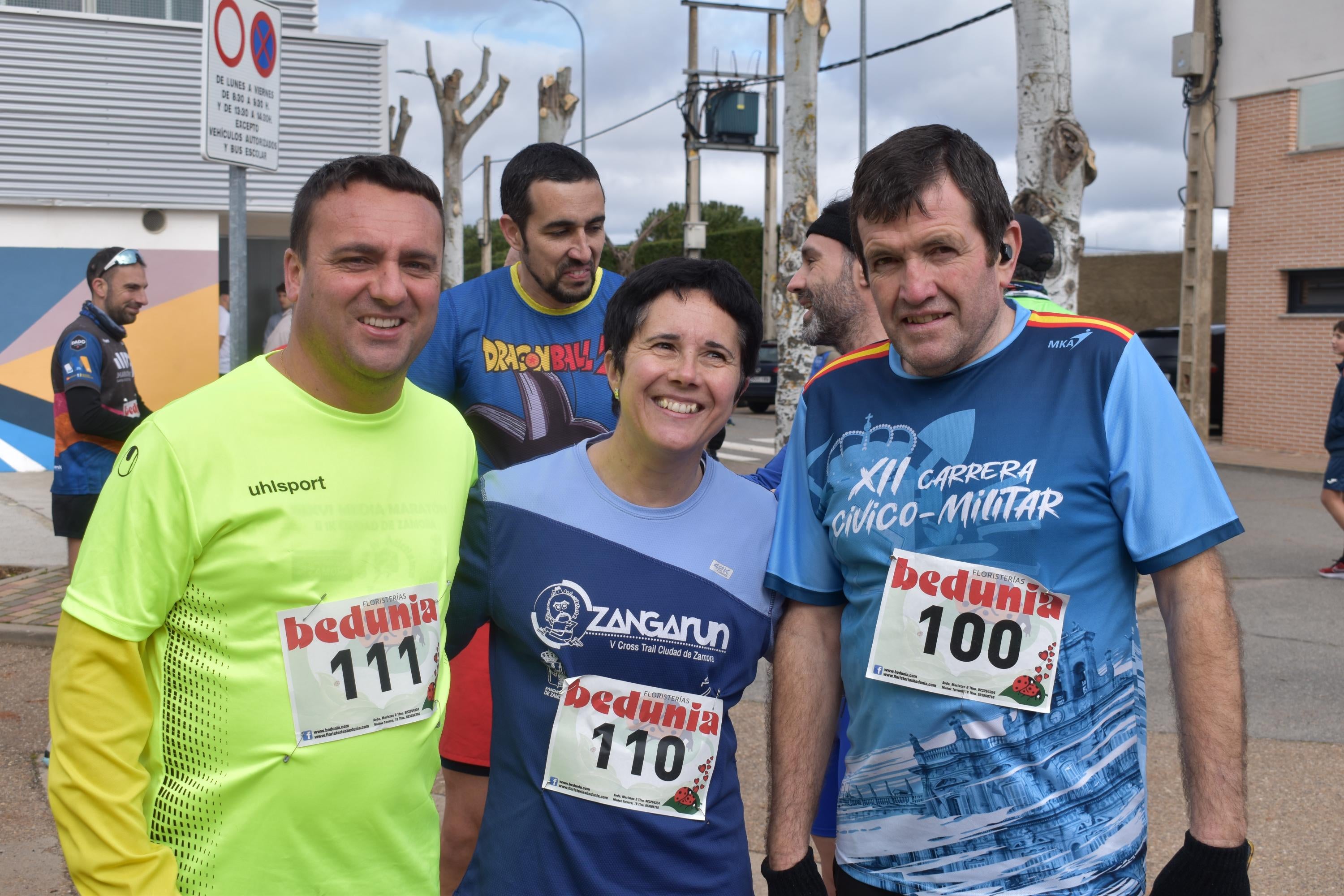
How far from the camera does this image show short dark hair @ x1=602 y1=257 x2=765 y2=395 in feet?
7.70

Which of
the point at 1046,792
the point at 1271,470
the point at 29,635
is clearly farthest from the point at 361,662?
the point at 1271,470

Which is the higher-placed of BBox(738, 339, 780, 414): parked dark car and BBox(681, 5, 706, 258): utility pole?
BBox(681, 5, 706, 258): utility pole

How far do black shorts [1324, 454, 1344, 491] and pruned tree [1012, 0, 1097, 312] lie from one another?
11.1 ft

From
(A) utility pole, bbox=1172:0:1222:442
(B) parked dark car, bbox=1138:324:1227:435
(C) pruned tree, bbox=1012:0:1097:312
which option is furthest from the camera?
(B) parked dark car, bbox=1138:324:1227:435

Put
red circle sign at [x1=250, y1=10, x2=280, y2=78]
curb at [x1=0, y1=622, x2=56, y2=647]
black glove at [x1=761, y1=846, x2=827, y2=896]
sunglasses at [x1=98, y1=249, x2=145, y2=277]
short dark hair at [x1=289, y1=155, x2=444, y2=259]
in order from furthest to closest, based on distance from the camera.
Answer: curb at [x1=0, y1=622, x2=56, y2=647] < sunglasses at [x1=98, y1=249, x2=145, y2=277] < red circle sign at [x1=250, y1=10, x2=280, y2=78] < black glove at [x1=761, y1=846, x2=827, y2=896] < short dark hair at [x1=289, y1=155, x2=444, y2=259]

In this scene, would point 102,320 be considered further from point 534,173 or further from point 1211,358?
point 1211,358

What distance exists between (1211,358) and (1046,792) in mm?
22713

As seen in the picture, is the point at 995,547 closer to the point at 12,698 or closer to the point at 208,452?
the point at 208,452

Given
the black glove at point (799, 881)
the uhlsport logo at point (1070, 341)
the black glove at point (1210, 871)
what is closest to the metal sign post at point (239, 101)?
the black glove at point (799, 881)

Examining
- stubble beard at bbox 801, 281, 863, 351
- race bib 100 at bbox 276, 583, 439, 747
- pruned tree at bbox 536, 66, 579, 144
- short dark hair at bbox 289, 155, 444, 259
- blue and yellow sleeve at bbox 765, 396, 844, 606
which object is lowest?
race bib 100 at bbox 276, 583, 439, 747

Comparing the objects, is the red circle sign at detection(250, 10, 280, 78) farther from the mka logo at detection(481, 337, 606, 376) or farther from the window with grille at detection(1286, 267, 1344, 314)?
the window with grille at detection(1286, 267, 1344, 314)

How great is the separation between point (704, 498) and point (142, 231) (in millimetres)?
12941

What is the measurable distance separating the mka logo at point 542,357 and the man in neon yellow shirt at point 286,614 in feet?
3.90

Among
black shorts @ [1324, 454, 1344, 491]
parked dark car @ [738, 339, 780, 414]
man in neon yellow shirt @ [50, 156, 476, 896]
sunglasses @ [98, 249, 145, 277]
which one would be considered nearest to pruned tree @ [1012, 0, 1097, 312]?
black shorts @ [1324, 454, 1344, 491]
